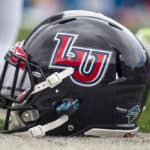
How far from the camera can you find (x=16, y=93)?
327cm

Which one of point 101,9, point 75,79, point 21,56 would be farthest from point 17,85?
point 101,9

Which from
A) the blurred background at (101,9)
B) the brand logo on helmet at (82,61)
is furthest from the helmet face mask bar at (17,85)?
the blurred background at (101,9)

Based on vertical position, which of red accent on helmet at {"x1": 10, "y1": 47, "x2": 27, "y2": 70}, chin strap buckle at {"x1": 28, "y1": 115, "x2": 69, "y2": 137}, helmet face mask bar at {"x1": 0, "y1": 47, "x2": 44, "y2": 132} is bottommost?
chin strap buckle at {"x1": 28, "y1": 115, "x2": 69, "y2": 137}

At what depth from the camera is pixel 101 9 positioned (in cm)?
1394

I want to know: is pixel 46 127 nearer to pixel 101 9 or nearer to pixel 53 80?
pixel 53 80

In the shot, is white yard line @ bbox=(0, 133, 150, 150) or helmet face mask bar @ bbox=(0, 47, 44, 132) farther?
helmet face mask bar @ bbox=(0, 47, 44, 132)

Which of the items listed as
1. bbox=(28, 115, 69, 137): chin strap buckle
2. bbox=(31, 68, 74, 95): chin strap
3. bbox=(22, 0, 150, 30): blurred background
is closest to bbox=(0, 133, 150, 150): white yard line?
bbox=(28, 115, 69, 137): chin strap buckle

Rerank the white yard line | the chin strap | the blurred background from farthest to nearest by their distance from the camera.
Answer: the blurred background
the chin strap
the white yard line

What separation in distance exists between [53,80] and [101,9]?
10.9m

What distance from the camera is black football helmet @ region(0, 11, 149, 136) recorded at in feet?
10.5

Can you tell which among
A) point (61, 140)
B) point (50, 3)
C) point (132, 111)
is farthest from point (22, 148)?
point (50, 3)

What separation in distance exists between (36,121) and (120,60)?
1.50ft

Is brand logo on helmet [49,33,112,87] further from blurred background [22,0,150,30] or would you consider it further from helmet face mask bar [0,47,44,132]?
blurred background [22,0,150,30]

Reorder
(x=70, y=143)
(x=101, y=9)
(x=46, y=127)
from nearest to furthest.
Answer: (x=70, y=143) → (x=46, y=127) → (x=101, y=9)
